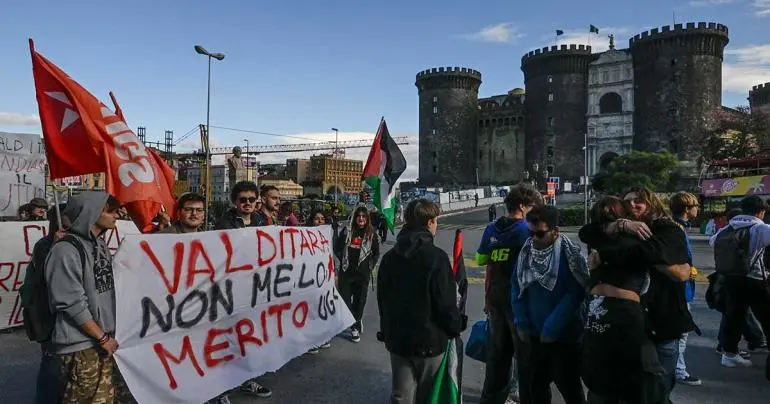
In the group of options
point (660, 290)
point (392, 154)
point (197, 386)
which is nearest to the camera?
point (660, 290)

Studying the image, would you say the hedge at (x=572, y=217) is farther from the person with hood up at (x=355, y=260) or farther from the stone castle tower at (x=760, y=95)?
the stone castle tower at (x=760, y=95)

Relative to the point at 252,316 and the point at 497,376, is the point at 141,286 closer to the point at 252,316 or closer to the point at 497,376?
the point at 252,316

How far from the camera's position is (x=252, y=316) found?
4441mm

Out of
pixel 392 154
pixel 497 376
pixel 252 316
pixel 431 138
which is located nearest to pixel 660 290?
pixel 497 376

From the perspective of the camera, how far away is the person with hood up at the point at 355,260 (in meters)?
6.37

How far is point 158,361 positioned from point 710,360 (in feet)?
16.7

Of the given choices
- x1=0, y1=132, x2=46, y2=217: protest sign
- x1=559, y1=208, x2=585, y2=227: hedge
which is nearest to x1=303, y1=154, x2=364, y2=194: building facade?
x1=559, y1=208, x2=585, y2=227: hedge

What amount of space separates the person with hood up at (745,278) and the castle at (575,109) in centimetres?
4433

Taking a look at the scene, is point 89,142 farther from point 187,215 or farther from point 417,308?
point 417,308

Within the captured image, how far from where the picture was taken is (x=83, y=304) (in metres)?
2.97

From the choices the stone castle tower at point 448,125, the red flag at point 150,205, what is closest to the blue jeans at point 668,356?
the red flag at point 150,205

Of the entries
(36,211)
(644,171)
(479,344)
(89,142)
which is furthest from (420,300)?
(644,171)

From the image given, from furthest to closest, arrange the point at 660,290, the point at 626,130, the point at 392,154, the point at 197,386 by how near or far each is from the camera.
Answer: the point at 626,130 < the point at 392,154 < the point at 197,386 < the point at 660,290

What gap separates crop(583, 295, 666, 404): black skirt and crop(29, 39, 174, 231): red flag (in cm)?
→ 349
